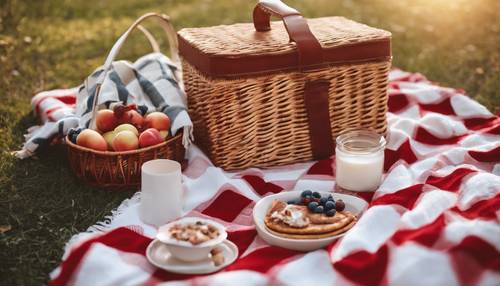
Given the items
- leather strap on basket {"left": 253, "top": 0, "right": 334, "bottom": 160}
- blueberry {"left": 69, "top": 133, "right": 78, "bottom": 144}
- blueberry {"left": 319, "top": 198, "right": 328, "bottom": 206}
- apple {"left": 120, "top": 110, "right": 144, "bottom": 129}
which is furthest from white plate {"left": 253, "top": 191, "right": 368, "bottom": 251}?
blueberry {"left": 69, "top": 133, "right": 78, "bottom": 144}

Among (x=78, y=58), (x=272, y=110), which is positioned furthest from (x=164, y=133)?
(x=78, y=58)

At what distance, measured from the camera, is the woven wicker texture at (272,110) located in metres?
2.25

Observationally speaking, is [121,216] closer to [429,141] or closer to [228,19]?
[429,141]

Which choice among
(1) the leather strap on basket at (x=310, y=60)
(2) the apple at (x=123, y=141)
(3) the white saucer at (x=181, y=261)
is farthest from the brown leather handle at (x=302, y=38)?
(3) the white saucer at (x=181, y=261)

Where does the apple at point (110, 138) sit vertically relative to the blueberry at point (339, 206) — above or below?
above

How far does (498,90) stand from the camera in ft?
10.3

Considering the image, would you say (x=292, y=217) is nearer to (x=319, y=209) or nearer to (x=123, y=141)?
(x=319, y=209)

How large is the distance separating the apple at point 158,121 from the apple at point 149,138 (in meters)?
0.09

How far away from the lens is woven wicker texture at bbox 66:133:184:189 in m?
2.15

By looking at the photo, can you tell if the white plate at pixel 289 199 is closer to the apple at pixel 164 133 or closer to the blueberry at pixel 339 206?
the blueberry at pixel 339 206

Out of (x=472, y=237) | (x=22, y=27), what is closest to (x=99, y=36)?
(x=22, y=27)

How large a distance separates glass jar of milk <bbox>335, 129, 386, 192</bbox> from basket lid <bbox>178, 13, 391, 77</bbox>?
1.02ft

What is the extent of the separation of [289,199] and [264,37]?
642mm

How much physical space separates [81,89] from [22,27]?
170 cm
